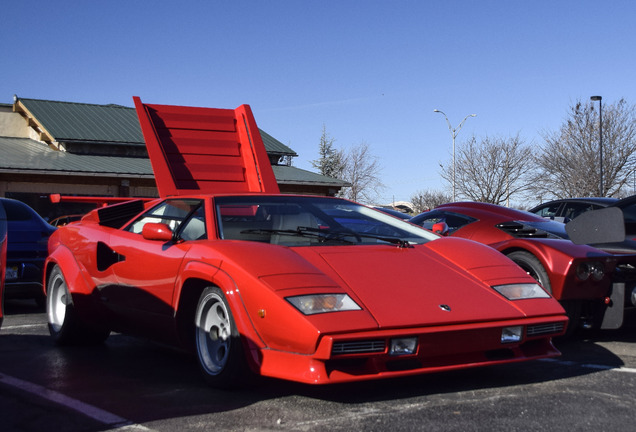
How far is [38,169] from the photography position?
79.4 feet

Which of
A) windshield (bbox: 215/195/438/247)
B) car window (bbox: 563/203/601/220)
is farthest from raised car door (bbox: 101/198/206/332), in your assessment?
car window (bbox: 563/203/601/220)

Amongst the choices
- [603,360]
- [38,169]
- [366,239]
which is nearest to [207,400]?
[366,239]

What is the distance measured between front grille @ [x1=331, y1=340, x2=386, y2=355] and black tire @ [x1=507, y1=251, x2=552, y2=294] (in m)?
2.43

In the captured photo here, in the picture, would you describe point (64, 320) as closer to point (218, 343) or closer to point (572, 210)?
point (218, 343)

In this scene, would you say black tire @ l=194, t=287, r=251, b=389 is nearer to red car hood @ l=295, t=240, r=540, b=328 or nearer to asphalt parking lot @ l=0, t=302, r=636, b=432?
asphalt parking lot @ l=0, t=302, r=636, b=432

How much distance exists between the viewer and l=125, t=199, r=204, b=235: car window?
5.51m

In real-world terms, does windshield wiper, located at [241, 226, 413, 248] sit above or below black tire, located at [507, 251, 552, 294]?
above

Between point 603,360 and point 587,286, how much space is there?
0.74 m

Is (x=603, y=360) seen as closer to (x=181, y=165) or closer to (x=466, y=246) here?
(x=466, y=246)

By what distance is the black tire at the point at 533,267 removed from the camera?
5.98m

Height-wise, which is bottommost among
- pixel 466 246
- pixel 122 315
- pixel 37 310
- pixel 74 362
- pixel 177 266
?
pixel 37 310

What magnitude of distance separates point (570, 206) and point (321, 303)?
28.5 ft

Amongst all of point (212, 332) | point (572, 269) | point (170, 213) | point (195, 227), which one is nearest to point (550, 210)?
point (572, 269)

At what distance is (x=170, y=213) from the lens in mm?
5828
